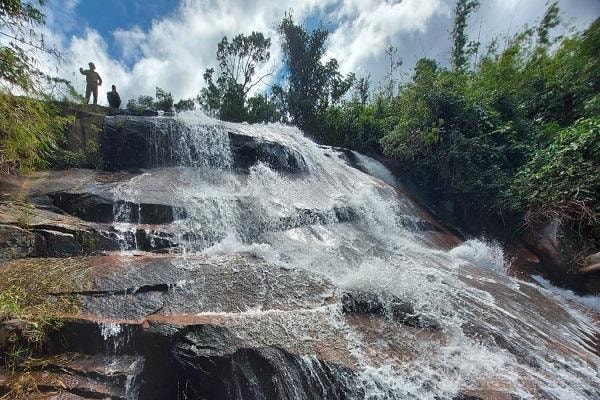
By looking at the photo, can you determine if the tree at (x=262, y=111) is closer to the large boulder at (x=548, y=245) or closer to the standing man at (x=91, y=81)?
the standing man at (x=91, y=81)

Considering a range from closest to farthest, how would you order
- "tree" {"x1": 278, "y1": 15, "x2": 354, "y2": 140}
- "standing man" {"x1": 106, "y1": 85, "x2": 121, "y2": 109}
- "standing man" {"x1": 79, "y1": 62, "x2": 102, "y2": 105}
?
"standing man" {"x1": 79, "y1": 62, "x2": 102, "y2": 105}, "standing man" {"x1": 106, "y1": 85, "x2": 121, "y2": 109}, "tree" {"x1": 278, "y1": 15, "x2": 354, "y2": 140}

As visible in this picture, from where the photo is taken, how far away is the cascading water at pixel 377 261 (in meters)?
3.31

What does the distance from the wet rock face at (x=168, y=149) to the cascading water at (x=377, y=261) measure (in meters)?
0.07

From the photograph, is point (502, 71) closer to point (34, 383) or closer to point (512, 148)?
point (512, 148)

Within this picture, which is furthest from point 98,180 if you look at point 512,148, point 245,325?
point 512,148

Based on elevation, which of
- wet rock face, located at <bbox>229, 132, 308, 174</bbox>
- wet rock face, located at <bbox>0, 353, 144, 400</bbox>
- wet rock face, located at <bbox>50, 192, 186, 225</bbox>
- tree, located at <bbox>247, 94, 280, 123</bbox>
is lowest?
wet rock face, located at <bbox>0, 353, 144, 400</bbox>

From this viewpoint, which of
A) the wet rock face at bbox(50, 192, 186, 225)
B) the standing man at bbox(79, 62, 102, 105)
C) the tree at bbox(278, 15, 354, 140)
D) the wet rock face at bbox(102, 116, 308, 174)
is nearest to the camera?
the wet rock face at bbox(50, 192, 186, 225)

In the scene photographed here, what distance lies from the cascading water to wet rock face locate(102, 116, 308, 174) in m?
0.07

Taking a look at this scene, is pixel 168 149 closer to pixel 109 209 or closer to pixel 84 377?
pixel 109 209

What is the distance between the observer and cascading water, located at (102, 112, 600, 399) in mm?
3309

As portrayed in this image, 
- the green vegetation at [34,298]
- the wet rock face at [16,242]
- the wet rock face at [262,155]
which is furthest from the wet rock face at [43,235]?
the wet rock face at [262,155]

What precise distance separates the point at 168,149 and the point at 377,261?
21.7 ft

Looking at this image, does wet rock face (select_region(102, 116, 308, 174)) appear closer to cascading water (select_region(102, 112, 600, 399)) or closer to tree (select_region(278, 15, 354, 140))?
cascading water (select_region(102, 112, 600, 399))

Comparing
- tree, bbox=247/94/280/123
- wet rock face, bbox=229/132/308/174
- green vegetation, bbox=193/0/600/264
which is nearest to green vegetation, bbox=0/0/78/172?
wet rock face, bbox=229/132/308/174
